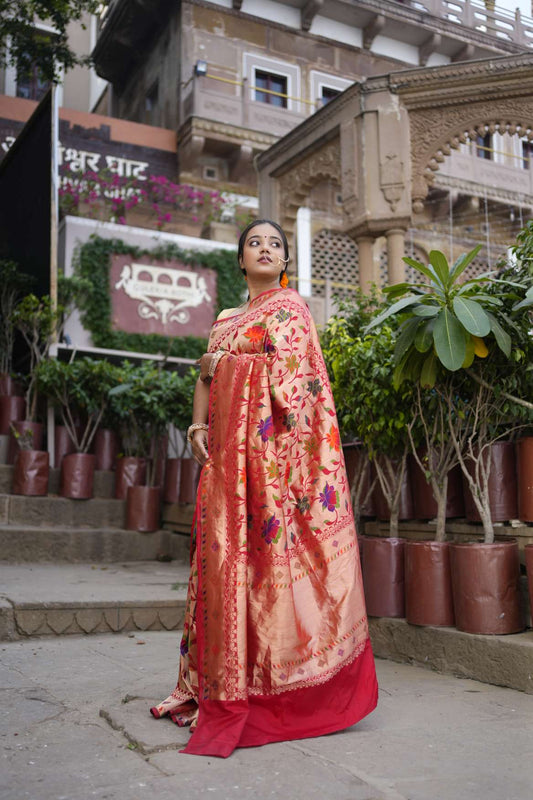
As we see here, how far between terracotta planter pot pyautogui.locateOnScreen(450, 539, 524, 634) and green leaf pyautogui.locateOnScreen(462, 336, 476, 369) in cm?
75

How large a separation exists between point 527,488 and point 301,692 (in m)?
1.47

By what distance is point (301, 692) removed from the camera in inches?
97.4

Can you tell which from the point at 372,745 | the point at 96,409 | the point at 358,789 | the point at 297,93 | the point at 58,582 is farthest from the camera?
the point at 297,93

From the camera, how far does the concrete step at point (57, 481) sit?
6.75m

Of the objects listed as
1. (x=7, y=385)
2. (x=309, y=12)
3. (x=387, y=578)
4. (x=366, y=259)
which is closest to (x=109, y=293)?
(x=7, y=385)

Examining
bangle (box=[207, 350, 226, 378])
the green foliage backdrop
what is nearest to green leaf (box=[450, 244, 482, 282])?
bangle (box=[207, 350, 226, 378])

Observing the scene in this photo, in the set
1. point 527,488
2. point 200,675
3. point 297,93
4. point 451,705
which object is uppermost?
point 297,93

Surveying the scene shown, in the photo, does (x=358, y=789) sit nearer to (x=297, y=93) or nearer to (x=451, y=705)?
(x=451, y=705)

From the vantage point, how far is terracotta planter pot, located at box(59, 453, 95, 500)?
21.7 feet

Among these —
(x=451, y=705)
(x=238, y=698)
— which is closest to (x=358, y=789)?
(x=238, y=698)

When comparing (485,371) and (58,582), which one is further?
(58,582)

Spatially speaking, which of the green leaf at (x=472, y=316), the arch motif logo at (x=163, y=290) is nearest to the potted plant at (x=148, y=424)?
the green leaf at (x=472, y=316)

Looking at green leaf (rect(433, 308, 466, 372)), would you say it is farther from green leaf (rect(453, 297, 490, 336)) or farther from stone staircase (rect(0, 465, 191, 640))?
stone staircase (rect(0, 465, 191, 640))

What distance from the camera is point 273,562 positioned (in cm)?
254
